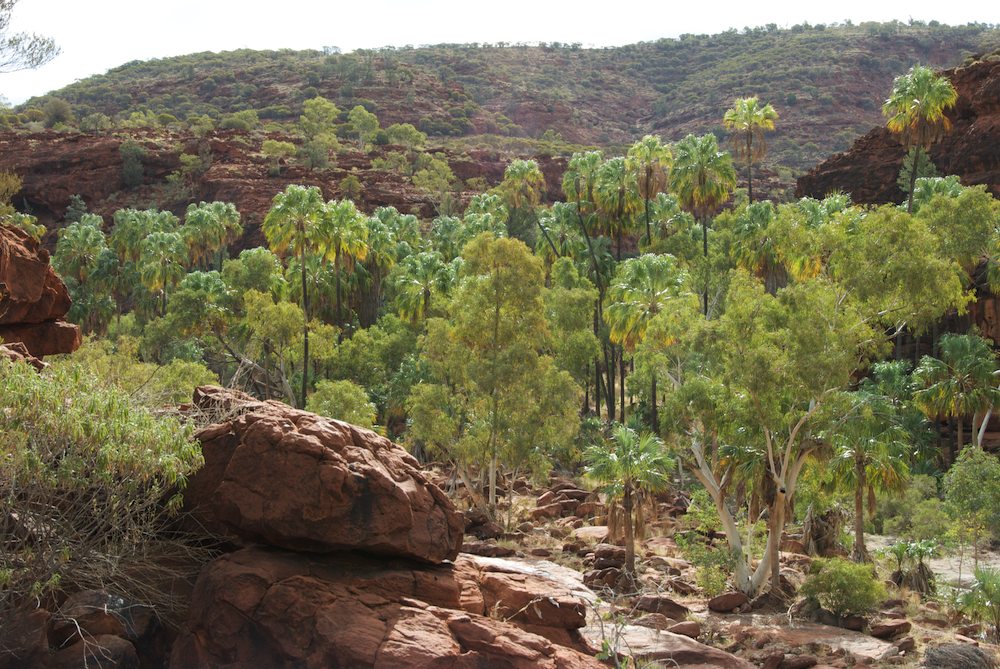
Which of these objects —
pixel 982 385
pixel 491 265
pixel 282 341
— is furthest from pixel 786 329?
pixel 282 341

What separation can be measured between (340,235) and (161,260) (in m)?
13.5

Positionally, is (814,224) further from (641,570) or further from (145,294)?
(145,294)

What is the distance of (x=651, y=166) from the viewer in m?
42.7

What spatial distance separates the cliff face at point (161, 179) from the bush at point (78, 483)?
183 ft

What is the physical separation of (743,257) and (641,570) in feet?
74.5

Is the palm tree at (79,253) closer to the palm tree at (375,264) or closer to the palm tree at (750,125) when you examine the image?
the palm tree at (375,264)

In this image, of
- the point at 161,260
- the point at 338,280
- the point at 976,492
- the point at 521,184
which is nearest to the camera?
the point at 976,492

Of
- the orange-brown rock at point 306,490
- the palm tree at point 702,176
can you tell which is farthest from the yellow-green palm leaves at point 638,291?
the orange-brown rock at point 306,490

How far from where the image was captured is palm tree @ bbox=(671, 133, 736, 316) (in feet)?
139

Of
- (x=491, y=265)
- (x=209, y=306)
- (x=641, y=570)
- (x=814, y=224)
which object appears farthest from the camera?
(x=209, y=306)

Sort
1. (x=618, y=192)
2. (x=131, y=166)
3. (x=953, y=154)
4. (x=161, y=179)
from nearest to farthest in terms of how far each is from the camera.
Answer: (x=618, y=192) < (x=953, y=154) < (x=131, y=166) < (x=161, y=179)

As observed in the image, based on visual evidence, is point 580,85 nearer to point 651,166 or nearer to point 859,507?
point 651,166

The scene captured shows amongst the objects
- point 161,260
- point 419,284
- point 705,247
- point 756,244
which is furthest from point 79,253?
point 756,244

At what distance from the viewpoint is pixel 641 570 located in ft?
78.1
